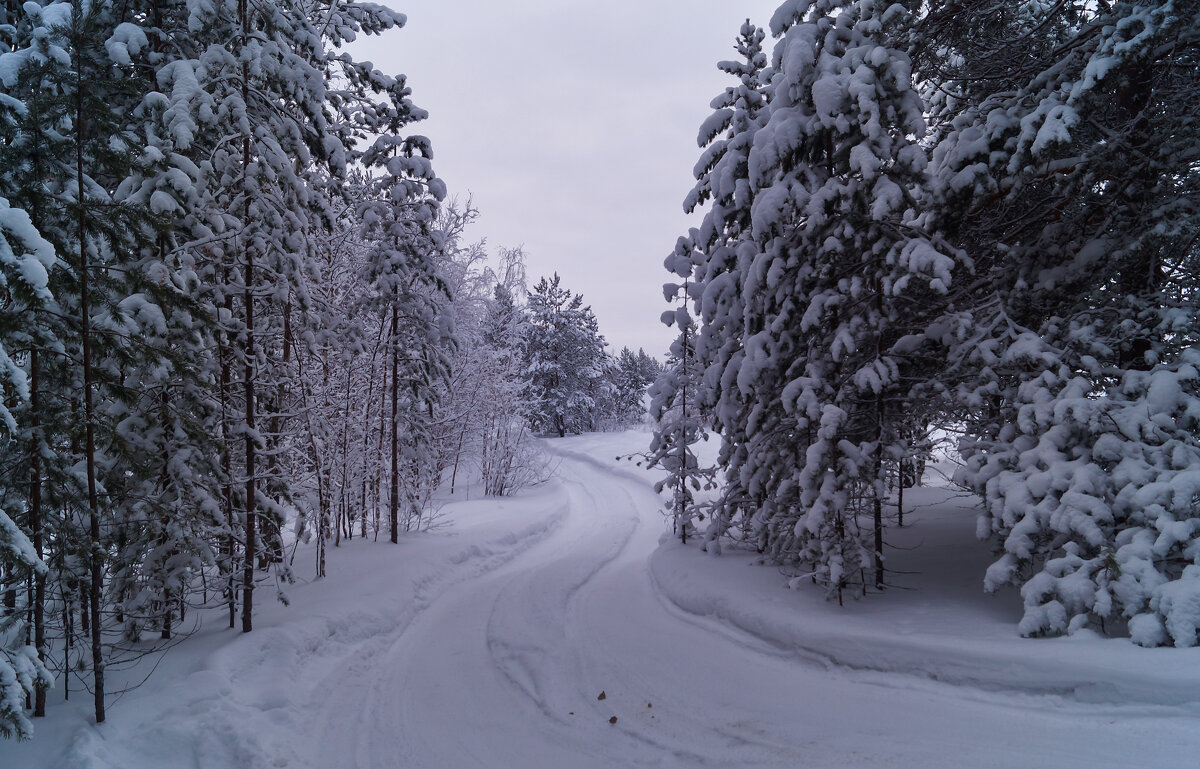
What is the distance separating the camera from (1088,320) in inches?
248

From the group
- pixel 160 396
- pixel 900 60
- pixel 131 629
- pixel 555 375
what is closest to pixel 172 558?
pixel 131 629

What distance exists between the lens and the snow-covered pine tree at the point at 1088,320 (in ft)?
16.4

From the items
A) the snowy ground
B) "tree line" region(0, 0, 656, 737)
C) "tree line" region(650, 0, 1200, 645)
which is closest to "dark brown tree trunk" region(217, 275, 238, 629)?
"tree line" region(0, 0, 656, 737)

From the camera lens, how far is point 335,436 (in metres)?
11.1

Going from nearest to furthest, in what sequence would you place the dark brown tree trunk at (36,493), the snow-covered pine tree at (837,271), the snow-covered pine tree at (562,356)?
the dark brown tree trunk at (36,493) → the snow-covered pine tree at (837,271) → the snow-covered pine tree at (562,356)

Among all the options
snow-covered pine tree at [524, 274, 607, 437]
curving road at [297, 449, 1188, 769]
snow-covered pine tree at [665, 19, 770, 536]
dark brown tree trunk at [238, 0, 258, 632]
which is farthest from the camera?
snow-covered pine tree at [524, 274, 607, 437]

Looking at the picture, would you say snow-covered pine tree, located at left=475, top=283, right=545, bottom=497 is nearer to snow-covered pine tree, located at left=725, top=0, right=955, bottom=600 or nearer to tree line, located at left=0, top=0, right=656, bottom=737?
tree line, located at left=0, top=0, right=656, bottom=737

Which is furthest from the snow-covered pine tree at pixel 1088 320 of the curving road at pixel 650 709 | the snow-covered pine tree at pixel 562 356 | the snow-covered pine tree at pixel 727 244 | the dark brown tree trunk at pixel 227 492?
the snow-covered pine tree at pixel 562 356

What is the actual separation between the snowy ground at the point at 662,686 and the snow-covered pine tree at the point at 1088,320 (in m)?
0.70

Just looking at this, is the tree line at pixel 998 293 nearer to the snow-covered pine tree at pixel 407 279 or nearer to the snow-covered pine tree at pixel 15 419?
the snow-covered pine tree at pixel 407 279

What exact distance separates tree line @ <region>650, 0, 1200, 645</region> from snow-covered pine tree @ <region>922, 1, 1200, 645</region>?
3cm

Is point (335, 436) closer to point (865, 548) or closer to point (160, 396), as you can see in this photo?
point (160, 396)

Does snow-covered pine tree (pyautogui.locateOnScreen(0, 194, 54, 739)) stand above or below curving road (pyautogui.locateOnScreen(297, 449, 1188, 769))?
above

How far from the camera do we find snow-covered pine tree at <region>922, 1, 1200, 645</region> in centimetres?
501
